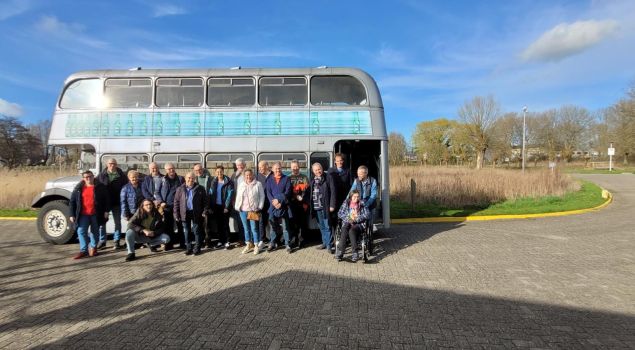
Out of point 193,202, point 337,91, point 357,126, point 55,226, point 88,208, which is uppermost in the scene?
point 337,91

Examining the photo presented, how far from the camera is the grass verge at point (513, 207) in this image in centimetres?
1223

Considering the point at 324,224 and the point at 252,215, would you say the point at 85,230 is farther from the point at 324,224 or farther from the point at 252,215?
the point at 324,224

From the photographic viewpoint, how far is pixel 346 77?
8367 mm

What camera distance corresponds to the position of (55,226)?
27.3 feet

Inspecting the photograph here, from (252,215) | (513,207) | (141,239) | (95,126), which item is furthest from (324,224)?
(513,207)

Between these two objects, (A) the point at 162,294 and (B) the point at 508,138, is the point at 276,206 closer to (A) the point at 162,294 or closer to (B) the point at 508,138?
(A) the point at 162,294

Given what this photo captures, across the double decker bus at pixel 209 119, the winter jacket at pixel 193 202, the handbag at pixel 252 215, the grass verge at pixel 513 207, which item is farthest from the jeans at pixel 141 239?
the grass verge at pixel 513 207

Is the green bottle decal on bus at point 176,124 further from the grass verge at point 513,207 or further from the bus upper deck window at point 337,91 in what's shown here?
the grass verge at point 513,207

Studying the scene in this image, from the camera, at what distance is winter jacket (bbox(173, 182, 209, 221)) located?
715 centimetres

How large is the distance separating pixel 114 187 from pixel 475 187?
13.4 m

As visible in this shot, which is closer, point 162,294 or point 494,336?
point 494,336

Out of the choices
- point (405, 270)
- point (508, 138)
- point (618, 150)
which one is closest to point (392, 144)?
point (508, 138)

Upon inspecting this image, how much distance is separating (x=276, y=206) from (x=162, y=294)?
2.63 m

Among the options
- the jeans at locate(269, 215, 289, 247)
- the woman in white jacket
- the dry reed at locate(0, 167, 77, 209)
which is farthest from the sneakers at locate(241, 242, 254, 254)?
the dry reed at locate(0, 167, 77, 209)
